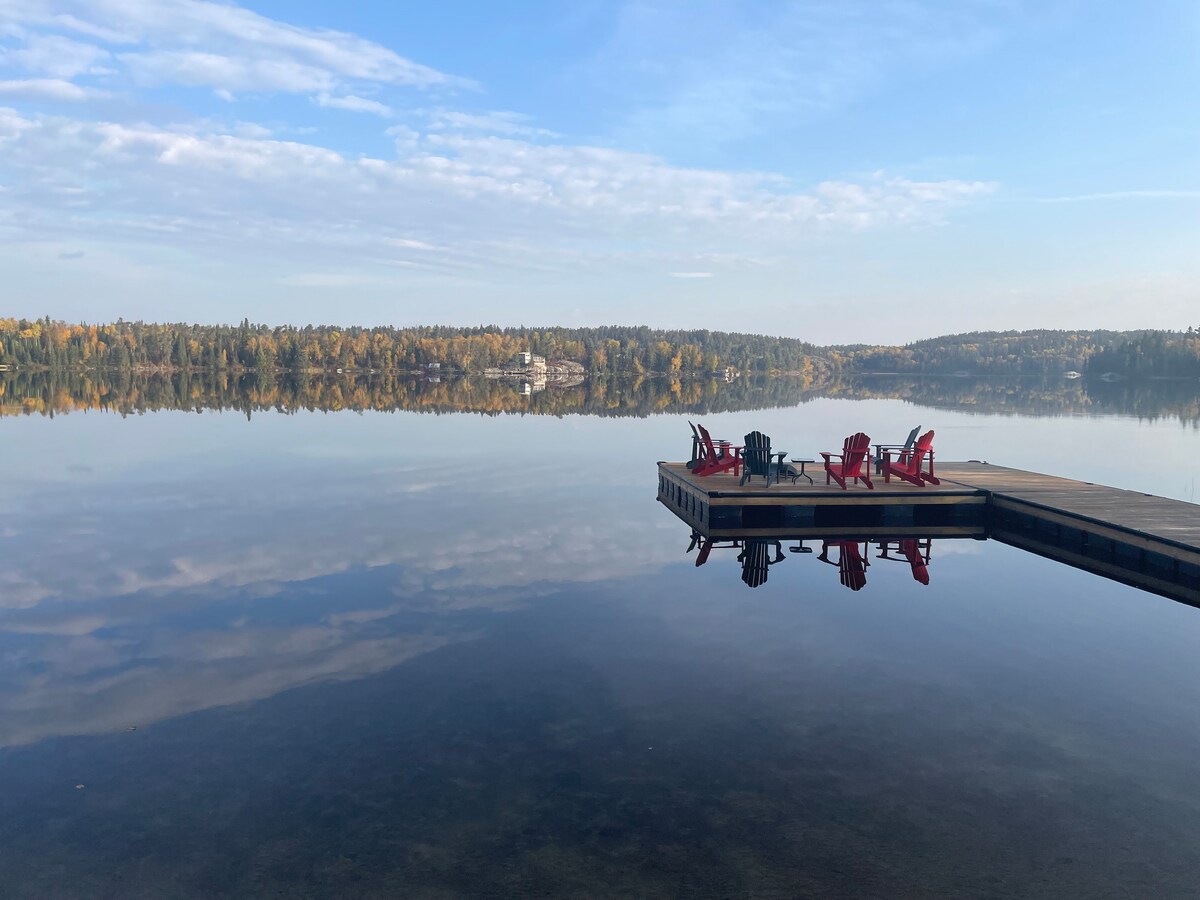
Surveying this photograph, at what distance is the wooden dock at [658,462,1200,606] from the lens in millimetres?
18734

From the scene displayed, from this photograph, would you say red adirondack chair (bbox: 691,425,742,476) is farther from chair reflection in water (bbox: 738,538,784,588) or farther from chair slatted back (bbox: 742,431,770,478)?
chair reflection in water (bbox: 738,538,784,588)

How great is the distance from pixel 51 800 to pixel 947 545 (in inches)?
727

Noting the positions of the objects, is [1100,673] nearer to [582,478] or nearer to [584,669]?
[584,669]

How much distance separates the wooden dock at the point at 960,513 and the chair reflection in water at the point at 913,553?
1138 mm

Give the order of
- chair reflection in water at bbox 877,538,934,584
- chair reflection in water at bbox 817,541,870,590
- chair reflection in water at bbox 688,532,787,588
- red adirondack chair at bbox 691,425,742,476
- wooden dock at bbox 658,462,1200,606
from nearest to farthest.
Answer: chair reflection in water at bbox 817,541,870,590 → chair reflection in water at bbox 688,532,787,588 → chair reflection in water at bbox 877,538,934,584 → wooden dock at bbox 658,462,1200,606 → red adirondack chair at bbox 691,425,742,476

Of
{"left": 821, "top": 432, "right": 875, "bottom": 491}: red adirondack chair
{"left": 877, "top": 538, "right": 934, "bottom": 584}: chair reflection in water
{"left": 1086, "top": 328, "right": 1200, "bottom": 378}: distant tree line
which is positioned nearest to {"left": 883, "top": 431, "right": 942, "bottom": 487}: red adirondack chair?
{"left": 821, "top": 432, "right": 875, "bottom": 491}: red adirondack chair

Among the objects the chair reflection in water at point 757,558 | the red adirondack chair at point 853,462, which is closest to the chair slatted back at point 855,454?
the red adirondack chair at point 853,462

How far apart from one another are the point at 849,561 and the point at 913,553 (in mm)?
1972

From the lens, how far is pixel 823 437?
49.0 m

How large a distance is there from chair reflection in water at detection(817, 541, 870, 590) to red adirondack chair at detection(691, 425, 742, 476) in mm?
5032

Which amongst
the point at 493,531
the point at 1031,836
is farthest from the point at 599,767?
the point at 493,531

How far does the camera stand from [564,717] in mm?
9594

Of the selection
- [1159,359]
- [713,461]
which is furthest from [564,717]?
[1159,359]

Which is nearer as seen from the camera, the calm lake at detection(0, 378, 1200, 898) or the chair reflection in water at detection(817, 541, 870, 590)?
the calm lake at detection(0, 378, 1200, 898)
